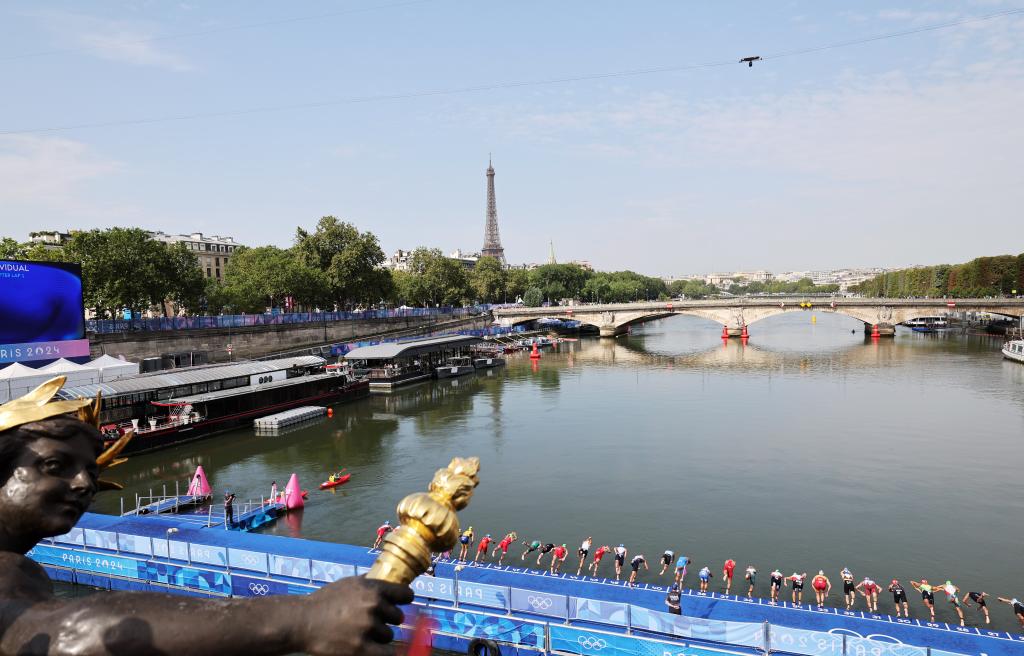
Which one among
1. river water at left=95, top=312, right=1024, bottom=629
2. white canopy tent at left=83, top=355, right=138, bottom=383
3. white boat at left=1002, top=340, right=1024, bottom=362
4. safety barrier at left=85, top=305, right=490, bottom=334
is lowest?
river water at left=95, top=312, right=1024, bottom=629

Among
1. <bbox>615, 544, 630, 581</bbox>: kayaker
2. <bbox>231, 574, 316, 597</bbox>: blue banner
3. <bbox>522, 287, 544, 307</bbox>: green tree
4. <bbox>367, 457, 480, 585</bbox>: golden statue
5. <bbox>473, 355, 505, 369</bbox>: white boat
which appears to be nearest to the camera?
<bbox>367, 457, 480, 585</bbox>: golden statue

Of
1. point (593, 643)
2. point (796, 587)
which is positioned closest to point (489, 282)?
point (796, 587)

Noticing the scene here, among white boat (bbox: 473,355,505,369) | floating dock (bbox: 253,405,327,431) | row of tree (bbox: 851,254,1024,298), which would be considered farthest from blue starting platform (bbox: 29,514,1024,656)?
row of tree (bbox: 851,254,1024,298)

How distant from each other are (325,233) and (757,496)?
7823 cm

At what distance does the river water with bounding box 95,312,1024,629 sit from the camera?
85.4ft

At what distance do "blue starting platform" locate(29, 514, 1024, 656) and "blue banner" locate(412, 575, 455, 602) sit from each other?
0.09 feet

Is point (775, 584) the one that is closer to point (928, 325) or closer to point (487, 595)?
point (487, 595)

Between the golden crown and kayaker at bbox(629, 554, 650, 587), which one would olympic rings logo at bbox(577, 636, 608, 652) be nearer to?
kayaker at bbox(629, 554, 650, 587)

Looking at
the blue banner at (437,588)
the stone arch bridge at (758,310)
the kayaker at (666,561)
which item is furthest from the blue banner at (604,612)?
the stone arch bridge at (758,310)

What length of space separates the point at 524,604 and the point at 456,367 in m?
60.1

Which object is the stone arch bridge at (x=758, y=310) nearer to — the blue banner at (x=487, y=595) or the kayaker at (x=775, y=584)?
the kayaker at (x=775, y=584)

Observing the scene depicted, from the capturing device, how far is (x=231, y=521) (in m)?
26.7

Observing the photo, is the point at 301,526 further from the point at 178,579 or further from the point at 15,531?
the point at 15,531

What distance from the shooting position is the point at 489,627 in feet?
54.1
